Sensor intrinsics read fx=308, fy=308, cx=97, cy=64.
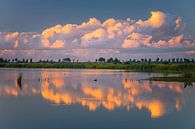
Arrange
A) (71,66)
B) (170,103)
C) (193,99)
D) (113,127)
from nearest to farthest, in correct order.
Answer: (113,127)
(170,103)
(193,99)
(71,66)

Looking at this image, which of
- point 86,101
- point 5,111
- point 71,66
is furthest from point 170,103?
point 71,66

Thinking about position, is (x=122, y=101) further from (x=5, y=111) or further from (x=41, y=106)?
(x=5, y=111)

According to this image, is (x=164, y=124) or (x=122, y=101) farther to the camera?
(x=122, y=101)

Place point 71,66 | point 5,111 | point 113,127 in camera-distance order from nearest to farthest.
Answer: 1. point 113,127
2. point 5,111
3. point 71,66

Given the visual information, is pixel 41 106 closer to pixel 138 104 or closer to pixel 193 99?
pixel 138 104

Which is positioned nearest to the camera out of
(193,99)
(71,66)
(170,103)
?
(170,103)

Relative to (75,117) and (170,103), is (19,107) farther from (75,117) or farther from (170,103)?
(170,103)

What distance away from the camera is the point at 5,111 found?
17125 mm

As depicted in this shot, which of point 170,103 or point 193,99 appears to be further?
point 193,99

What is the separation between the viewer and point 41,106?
1830cm

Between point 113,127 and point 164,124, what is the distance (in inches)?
96.5

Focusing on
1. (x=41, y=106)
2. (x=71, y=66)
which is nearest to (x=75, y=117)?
(x=41, y=106)

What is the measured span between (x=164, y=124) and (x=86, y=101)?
7.02 metres

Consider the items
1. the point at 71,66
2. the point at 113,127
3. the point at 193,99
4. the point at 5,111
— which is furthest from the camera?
the point at 71,66
